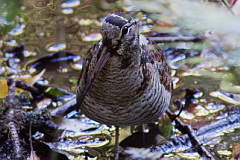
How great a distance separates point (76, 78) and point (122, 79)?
2.09 metres

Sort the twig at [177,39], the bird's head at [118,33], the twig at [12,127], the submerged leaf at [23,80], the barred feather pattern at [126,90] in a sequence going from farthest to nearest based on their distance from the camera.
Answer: the twig at [177,39], the submerged leaf at [23,80], the twig at [12,127], the barred feather pattern at [126,90], the bird's head at [118,33]

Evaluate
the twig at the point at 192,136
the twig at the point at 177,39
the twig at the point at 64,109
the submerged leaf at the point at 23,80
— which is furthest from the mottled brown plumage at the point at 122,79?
the twig at the point at 177,39

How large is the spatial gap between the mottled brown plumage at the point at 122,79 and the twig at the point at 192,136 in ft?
1.64

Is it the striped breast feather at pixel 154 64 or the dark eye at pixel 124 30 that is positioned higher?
the dark eye at pixel 124 30

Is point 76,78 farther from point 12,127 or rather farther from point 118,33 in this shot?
point 118,33

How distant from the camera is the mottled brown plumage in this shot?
2539 mm

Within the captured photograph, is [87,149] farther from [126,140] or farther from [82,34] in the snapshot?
[82,34]

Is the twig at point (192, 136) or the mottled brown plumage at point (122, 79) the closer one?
the mottled brown plumage at point (122, 79)

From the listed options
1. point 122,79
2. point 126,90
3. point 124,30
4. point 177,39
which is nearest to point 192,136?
point 126,90

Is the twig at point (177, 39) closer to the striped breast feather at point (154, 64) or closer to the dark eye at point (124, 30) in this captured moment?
the striped breast feather at point (154, 64)

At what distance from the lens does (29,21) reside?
6.05m

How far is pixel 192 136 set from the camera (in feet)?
12.3

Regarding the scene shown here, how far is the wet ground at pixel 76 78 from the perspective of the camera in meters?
3.82

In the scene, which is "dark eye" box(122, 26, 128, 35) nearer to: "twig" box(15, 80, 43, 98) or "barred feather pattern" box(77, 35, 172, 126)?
"barred feather pattern" box(77, 35, 172, 126)
